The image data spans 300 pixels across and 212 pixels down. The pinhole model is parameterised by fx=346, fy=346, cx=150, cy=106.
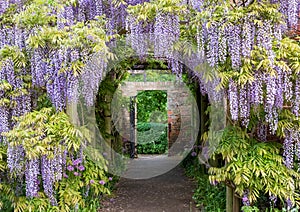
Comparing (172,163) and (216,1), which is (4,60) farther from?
(172,163)

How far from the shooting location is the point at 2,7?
12.4 ft

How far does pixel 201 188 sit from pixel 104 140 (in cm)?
185

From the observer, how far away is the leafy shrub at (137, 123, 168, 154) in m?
11.4

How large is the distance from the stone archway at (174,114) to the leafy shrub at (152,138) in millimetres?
909

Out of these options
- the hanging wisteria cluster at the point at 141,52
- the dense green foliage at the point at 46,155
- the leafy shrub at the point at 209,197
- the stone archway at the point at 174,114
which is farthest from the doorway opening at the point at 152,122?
the hanging wisteria cluster at the point at 141,52

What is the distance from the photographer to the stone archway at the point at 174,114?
9.66m

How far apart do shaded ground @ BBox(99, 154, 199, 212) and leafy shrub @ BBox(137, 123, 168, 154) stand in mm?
4537

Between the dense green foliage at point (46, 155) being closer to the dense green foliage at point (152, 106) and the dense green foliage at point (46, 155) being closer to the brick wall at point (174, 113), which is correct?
the brick wall at point (174, 113)

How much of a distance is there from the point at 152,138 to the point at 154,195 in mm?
6252

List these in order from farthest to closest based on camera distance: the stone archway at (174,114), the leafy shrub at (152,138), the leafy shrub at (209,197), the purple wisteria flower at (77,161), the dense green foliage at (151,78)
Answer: the leafy shrub at (152,138), the dense green foliage at (151,78), the stone archway at (174,114), the leafy shrub at (209,197), the purple wisteria flower at (77,161)

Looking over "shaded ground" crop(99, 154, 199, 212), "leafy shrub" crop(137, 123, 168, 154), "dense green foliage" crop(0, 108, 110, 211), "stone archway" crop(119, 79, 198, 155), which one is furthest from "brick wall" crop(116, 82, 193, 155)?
"dense green foliage" crop(0, 108, 110, 211)

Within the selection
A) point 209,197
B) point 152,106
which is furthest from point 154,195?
point 152,106

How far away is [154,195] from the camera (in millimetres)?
5230

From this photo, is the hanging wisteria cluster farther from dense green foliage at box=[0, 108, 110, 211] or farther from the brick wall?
the brick wall
